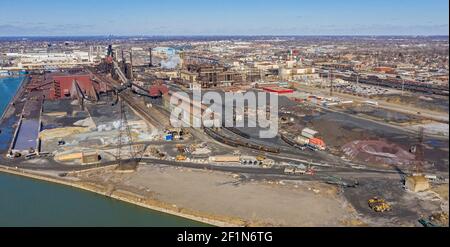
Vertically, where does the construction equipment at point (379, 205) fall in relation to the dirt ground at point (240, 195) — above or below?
above

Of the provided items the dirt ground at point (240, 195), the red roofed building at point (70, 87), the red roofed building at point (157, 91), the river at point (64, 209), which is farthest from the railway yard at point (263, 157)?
the red roofed building at point (70, 87)

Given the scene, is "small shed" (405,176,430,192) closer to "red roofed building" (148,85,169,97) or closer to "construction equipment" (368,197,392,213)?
"construction equipment" (368,197,392,213)

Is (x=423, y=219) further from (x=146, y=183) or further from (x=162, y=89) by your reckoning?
(x=162, y=89)

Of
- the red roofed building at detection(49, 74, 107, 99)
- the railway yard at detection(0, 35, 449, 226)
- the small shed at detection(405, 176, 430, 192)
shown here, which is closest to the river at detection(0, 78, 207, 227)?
the railway yard at detection(0, 35, 449, 226)

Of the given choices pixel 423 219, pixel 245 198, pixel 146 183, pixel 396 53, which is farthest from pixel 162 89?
pixel 396 53

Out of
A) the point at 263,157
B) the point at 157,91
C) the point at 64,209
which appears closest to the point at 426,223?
the point at 263,157

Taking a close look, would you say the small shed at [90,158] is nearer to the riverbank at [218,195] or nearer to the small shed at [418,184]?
the riverbank at [218,195]

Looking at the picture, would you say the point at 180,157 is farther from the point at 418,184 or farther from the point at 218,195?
the point at 418,184
